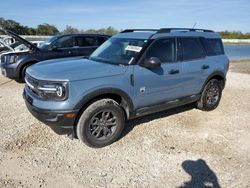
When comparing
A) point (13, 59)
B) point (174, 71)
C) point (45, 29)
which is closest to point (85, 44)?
point (13, 59)

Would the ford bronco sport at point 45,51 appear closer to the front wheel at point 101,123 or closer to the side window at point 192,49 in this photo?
the side window at point 192,49

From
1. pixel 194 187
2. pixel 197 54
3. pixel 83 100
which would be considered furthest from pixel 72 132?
pixel 197 54

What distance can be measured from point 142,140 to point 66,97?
5.24ft

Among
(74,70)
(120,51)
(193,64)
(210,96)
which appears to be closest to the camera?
(74,70)

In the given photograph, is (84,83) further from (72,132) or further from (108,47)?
(108,47)

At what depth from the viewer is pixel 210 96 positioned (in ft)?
20.9

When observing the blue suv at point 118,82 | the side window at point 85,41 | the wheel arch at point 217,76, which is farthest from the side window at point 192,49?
the side window at point 85,41

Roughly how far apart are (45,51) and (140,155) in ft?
20.0

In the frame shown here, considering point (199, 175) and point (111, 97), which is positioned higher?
point (111, 97)

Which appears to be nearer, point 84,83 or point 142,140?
point 84,83

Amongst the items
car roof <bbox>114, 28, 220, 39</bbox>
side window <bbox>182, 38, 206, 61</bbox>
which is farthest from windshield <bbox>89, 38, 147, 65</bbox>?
side window <bbox>182, 38, 206, 61</bbox>

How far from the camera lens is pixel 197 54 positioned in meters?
5.81

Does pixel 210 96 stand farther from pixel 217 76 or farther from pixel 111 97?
pixel 111 97

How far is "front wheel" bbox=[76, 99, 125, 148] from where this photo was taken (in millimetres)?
4250
